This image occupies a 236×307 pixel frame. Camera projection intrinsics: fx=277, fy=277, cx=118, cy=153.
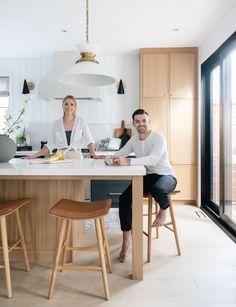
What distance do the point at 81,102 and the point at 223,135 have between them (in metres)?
2.65

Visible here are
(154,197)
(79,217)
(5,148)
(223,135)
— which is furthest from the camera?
(223,135)

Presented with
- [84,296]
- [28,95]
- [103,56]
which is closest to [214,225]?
[84,296]

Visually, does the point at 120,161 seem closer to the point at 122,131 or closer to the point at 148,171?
the point at 148,171

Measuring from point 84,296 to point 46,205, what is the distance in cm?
79

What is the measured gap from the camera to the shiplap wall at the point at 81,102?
504 centimetres

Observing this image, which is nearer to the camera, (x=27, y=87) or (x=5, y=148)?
(x=5, y=148)

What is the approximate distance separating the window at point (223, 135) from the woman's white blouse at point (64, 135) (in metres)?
1.72

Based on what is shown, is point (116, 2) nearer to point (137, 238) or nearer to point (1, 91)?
point (137, 238)

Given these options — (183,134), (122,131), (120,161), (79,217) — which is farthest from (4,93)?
(79,217)

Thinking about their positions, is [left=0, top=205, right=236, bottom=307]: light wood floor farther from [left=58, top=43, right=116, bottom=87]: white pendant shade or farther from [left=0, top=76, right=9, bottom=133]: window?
[left=0, top=76, right=9, bottom=133]: window

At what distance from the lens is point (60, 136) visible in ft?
9.92

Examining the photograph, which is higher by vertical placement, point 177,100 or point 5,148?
point 177,100

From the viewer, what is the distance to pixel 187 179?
180 inches

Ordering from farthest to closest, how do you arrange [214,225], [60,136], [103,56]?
[103,56] < [214,225] < [60,136]
